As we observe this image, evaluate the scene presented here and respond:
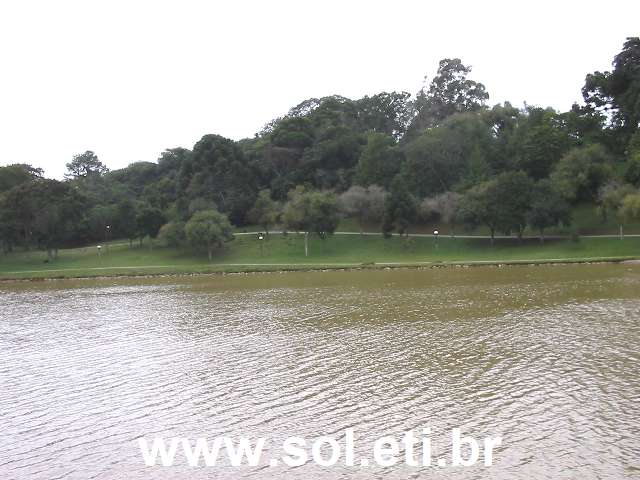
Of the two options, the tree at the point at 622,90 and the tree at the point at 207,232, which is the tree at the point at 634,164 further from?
the tree at the point at 207,232

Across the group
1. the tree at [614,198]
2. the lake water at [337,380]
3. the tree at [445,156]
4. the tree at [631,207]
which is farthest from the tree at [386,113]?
the lake water at [337,380]

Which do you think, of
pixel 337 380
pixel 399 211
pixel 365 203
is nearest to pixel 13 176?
pixel 365 203

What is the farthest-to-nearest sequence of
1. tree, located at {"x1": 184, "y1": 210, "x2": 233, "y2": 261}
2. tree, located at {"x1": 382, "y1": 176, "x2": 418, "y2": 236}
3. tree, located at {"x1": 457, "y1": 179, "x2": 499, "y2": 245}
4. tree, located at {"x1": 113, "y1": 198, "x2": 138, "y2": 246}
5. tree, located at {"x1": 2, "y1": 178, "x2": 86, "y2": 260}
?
tree, located at {"x1": 113, "y1": 198, "x2": 138, "y2": 246}
tree, located at {"x1": 2, "y1": 178, "x2": 86, "y2": 260}
tree, located at {"x1": 382, "y1": 176, "x2": 418, "y2": 236}
tree, located at {"x1": 184, "y1": 210, "x2": 233, "y2": 261}
tree, located at {"x1": 457, "y1": 179, "x2": 499, "y2": 245}

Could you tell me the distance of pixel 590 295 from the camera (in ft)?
108

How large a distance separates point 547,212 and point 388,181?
27184mm

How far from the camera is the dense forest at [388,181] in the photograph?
7056 cm

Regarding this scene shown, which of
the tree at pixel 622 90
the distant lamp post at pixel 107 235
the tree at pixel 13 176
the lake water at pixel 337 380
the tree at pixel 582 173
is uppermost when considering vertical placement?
the tree at pixel 622 90

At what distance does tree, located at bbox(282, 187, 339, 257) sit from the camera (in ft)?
246

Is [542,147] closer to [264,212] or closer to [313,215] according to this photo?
[313,215]

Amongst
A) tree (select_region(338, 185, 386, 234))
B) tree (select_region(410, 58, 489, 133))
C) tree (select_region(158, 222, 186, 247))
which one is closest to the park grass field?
tree (select_region(158, 222, 186, 247))

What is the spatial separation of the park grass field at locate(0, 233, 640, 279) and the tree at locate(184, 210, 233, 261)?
6.75 ft

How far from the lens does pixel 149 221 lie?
8375 centimetres

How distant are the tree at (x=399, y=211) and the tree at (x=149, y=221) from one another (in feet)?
102

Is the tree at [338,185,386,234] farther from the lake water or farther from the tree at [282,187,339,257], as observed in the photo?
the lake water
